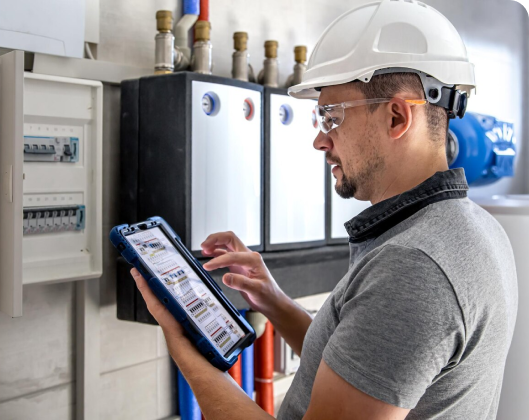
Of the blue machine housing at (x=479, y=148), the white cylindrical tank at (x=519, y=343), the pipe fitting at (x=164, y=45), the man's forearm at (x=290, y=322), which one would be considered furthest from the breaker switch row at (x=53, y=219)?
the blue machine housing at (x=479, y=148)

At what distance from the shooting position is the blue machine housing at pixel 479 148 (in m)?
2.05

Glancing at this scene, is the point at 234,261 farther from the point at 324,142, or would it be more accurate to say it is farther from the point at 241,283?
the point at 324,142

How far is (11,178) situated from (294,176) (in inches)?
30.3

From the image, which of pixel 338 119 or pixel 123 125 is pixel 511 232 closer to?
pixel 338 119

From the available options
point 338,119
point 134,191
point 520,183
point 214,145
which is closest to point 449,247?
point 338,119

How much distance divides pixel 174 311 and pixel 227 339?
5.3 inches

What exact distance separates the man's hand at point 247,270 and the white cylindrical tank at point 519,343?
26.5 inches

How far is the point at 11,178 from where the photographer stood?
1.02 metres

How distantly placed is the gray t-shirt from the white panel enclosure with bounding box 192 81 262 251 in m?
0.58

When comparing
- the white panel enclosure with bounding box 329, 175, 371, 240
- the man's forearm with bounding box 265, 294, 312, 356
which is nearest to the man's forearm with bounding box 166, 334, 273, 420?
the man's forearm with bounding box 265, 294, 312, 356

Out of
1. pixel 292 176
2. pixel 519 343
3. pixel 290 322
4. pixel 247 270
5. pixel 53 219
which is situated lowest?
pixel 519 343

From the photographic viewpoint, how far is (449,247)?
73 centimetres

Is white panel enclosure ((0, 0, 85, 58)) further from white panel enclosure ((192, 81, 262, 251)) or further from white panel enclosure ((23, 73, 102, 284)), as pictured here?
white panel enclosure ((192, 81, 262, 251))

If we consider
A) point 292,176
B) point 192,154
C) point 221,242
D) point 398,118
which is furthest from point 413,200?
point 292,176
